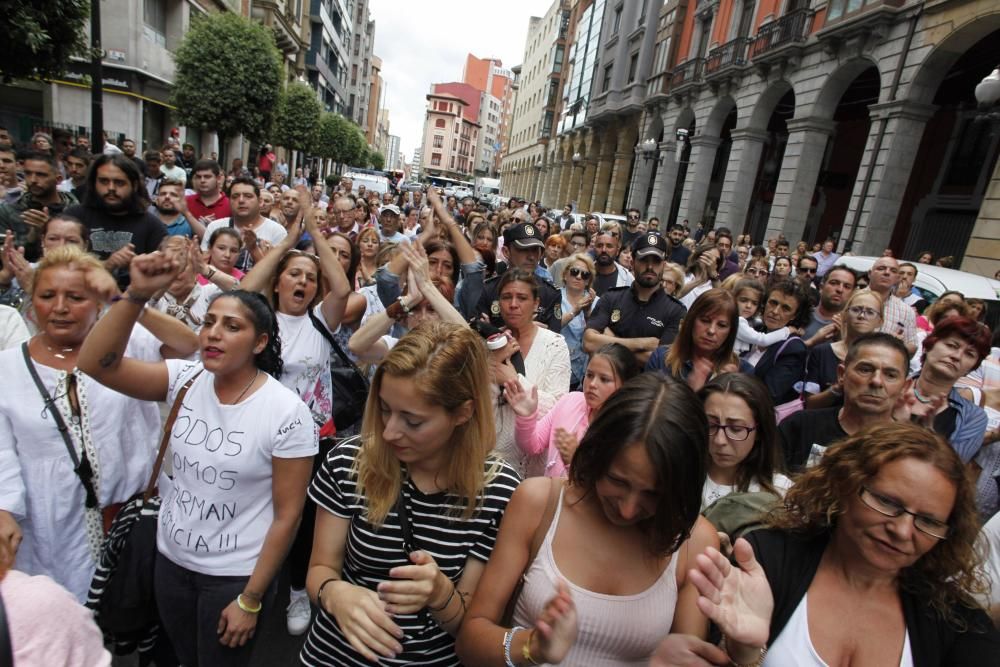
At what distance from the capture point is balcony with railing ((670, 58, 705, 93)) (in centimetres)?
2330

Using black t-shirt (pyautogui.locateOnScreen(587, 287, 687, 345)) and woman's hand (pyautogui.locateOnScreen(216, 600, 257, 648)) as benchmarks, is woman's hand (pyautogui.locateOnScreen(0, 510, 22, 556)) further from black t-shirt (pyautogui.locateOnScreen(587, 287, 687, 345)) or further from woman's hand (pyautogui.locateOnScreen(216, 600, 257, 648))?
black t-shirt (pyautogui.locateOnScreen(587, 287, 687, 345))

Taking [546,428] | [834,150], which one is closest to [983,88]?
[546,428]

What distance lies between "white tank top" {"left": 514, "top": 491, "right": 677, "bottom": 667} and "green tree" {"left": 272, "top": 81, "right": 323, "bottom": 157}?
33311 millimetres

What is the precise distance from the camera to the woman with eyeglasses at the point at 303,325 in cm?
309

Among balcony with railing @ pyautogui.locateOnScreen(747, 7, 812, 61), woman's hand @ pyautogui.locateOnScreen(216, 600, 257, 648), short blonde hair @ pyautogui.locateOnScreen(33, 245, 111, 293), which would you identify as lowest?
woman's hand @ pyautogui.locateOnScreen(216, 600, 257, 648)

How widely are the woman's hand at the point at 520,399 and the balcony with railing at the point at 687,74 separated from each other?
2468cm

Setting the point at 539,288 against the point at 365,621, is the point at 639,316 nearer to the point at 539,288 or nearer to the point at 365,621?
the point at 539,288

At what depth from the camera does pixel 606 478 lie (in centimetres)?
158

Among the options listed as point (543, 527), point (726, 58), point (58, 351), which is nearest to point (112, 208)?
point (58, 351)

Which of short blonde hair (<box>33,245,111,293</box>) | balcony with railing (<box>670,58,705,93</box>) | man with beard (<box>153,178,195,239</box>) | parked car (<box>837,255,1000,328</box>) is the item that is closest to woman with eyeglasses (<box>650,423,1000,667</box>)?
short blonde hair (<box>33,245,111,293</box>)

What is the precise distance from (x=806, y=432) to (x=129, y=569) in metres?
3.23

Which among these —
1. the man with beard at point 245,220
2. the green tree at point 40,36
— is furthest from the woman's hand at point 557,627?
the green tree at point 40,36

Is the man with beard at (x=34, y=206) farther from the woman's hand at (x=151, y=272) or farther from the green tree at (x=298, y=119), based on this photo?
the green tree at (x=298, y=119)

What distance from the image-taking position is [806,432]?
2.88 meters
